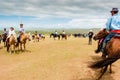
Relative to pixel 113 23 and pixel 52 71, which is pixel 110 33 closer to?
pixel 113 23

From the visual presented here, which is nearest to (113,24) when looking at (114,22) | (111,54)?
(114,22)

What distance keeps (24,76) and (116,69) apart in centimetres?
489

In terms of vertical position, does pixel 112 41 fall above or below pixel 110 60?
above

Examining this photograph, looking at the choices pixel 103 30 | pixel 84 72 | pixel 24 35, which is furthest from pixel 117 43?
pixel 24 35

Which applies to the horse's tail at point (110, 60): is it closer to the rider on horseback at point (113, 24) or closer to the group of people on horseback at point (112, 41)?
the group of people on horseback at point (112, 41)

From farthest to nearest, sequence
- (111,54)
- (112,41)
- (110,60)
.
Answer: (112,41) < (111,54) < (110,60)

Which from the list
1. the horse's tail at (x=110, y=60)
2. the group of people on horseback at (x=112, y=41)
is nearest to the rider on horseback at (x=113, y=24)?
the group of people on horseback at (x=112, y=41)

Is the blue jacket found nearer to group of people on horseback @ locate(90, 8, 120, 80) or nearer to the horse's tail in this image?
group of people on horseback @ locate(90, 8, 120, 80)

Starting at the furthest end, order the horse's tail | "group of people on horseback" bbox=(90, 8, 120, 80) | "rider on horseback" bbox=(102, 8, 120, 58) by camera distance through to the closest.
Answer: "rider on horseback" bbox=(102, 8, 120, 58)
"group of people on horseback" bbox=(90, 8, 120, 80)
the horse's tail

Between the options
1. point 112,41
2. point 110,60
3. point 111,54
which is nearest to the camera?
point 110,60

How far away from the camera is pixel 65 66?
1393 cm

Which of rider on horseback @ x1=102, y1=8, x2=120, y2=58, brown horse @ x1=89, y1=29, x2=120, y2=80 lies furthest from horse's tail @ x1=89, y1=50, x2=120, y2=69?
rider on horseback @ x1=102, y1=8, x2=120, y2=58

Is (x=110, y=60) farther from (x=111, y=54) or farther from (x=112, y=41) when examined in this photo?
(x=112, y=41)

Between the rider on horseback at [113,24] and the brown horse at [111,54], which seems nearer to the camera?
the brown horse at [111,54]
